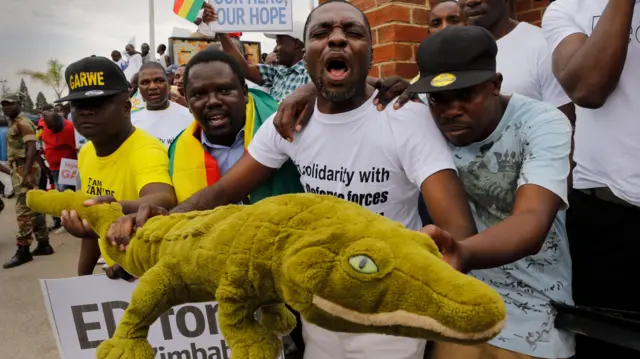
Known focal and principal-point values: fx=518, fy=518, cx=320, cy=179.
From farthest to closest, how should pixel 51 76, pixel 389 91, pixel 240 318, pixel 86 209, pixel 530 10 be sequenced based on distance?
pixel 51 76
pixel 530 10
pixel 389 91
pixel 86 209
pixel 240 318

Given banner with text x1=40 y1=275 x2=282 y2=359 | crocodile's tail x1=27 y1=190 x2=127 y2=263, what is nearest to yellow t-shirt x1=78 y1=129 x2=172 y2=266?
banner with text x1=40 y1=275 x2=282 y2=359

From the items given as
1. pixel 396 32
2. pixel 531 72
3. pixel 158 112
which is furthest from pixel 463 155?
pixel 158 112

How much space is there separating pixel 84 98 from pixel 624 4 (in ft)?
7.15

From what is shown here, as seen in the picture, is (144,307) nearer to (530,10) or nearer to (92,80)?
(92,80)

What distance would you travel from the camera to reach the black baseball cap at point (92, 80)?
7.77 ft

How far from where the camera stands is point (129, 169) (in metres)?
2.42

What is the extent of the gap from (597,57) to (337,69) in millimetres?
882

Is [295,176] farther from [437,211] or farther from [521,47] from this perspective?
[521,47]

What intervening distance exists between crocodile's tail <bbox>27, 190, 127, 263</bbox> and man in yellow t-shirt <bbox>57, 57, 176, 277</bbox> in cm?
59

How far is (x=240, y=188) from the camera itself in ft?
7.01

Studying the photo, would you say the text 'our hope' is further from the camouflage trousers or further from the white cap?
the camouflage trousers

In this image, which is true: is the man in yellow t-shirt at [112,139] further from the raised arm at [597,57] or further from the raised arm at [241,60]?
the raised arm at [597,57]

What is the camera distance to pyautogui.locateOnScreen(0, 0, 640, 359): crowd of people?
1.64 metres

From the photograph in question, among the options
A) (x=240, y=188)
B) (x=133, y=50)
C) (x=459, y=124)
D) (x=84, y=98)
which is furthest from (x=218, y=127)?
(x=133, y=50)
